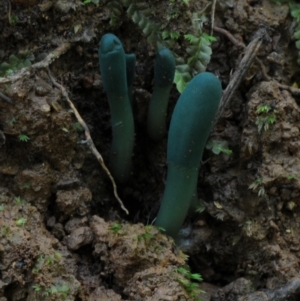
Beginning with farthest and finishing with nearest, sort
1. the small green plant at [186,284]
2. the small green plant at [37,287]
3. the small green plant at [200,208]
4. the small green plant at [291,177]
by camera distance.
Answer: the small green plant at [200,208] < the small green plant at [291,177] < the small green plant at [186,284] < the small green plant at [37,287]

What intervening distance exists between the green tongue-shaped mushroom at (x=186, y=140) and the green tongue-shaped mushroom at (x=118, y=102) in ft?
0.85

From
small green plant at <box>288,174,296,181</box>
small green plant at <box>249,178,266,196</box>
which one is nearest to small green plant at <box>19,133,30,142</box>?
small green plant at <box>249,178,266,196</box>

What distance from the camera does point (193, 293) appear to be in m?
1.81

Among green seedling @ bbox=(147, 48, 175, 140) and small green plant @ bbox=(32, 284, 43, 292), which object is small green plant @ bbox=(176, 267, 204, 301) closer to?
small green plant @ bbox=(32, 284, 43, 292)

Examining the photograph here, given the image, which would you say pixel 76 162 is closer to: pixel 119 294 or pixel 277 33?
pixel 119 294

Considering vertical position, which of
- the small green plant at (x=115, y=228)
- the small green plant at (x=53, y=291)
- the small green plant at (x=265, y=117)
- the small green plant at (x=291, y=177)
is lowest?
the small green plant at (x=53, y=291)

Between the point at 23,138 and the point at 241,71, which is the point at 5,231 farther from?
the point at 241,71

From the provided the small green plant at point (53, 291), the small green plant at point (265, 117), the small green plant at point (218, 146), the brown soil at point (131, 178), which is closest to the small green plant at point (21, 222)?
the brown soil at point (131, 178)

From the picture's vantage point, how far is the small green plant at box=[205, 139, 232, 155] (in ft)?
7.50

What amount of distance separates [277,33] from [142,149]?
33.3 inches

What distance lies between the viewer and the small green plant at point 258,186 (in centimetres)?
217

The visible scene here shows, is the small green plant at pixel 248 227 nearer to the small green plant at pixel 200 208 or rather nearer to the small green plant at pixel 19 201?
the small green plant at pixel 200 208

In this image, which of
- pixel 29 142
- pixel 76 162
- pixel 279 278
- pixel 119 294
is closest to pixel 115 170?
pixel 76 162

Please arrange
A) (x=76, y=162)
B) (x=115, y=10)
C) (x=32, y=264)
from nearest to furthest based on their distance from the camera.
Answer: (x=32, y=264)
(x=76, y=162)
(x=115, y=10)
